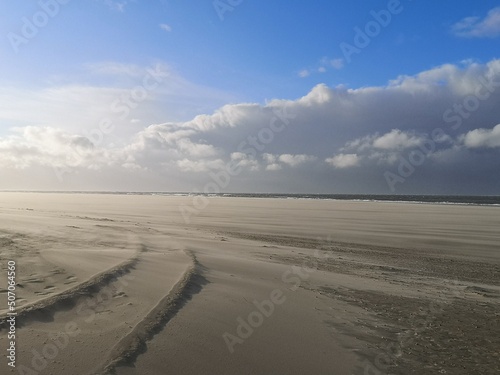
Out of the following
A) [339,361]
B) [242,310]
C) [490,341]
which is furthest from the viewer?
[242,310]

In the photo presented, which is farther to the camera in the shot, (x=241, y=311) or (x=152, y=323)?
(x=241, y=311)

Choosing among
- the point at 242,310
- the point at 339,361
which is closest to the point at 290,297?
the point at 242,310

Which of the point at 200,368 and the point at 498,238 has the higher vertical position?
the point at 498,238

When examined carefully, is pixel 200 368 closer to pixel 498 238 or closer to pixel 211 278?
pixel 211 278

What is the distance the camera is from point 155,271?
10203 mm

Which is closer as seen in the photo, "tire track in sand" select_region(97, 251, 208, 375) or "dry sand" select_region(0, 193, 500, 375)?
"tire track in sand" select_region(97, 251, 208, 375)

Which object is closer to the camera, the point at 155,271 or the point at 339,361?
the point at 339,361

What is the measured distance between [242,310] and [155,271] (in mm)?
3878

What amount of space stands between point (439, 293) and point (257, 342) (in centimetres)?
662

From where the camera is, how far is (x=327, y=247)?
16984mm

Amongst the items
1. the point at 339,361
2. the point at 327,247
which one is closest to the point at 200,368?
the point at 339,361

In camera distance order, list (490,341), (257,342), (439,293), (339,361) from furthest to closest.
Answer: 1. (439,293)
2. (490,341)
3. (257,342)
4. (339,361)

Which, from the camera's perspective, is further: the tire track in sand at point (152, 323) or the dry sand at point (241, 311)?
the dry sand at point (241, 311)

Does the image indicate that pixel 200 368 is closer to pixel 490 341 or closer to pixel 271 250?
pixel 490 341
